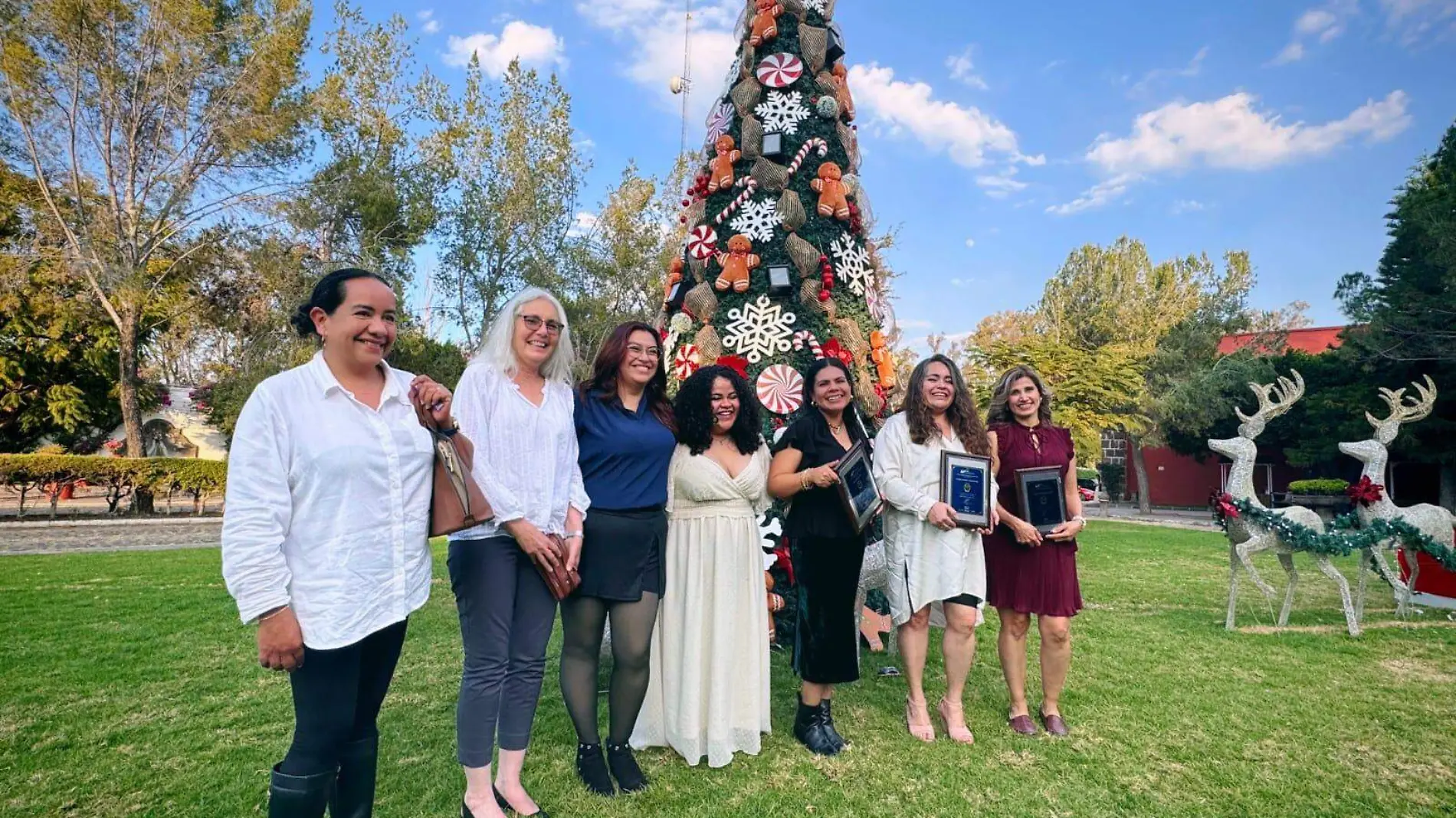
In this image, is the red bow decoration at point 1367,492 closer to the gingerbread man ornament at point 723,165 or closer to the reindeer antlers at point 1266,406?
the reindeer antlers at point 1266,406

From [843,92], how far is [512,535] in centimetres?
416

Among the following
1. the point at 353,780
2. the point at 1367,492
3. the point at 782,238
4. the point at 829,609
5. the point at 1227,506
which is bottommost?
the point at 353,780

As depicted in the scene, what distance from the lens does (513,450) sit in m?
2.49

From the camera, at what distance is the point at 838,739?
10.5ft

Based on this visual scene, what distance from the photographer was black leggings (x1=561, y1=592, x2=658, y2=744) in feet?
9.05

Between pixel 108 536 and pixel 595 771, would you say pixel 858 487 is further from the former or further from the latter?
pixel 108 536

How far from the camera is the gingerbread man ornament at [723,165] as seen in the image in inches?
196

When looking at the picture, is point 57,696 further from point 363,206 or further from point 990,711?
point 363,206

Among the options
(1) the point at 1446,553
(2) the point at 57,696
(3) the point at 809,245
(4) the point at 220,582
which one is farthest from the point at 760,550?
(4) the point at 220,582

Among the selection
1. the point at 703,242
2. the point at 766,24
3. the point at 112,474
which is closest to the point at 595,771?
the point at 703,242

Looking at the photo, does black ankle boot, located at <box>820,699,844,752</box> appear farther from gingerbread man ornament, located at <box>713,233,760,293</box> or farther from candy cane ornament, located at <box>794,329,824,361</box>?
gingerbread man ornament, located at <box>713,233,760,293</box>

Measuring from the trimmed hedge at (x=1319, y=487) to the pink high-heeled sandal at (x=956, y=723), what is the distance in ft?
74.5

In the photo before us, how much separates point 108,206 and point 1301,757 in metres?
23.0

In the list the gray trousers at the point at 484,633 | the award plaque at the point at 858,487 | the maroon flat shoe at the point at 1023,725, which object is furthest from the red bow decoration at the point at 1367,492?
the gray trousers at the point at 484,633
